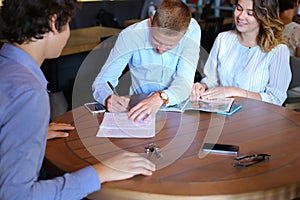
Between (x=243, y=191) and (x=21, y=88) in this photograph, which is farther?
(x=243, y=191)

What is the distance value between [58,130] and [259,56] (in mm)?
1355

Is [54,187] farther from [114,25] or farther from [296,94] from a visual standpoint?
[114,25]

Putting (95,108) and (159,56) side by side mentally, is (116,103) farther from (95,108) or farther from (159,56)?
(159,56)

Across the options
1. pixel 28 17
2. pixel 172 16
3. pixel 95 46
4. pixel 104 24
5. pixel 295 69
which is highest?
pixel 28 17

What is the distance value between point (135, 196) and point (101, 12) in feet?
18.4

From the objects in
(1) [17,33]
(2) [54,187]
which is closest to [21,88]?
(1) [17,33]

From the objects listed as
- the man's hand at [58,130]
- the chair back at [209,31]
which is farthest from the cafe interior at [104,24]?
the man's hand at [58,130]

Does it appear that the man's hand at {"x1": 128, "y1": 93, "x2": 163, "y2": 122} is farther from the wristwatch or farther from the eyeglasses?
the eyeglasses

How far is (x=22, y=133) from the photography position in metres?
1.10

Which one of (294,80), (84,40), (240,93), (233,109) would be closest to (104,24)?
(84,40)

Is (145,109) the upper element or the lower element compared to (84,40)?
upper

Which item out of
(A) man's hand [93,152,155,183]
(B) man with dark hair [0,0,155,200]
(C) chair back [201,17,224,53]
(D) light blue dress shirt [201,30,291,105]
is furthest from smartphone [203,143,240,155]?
(C) chair back [201,17,224,53]

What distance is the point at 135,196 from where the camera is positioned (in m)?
1.25

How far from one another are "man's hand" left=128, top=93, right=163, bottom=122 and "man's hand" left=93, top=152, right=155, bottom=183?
0.49 m
